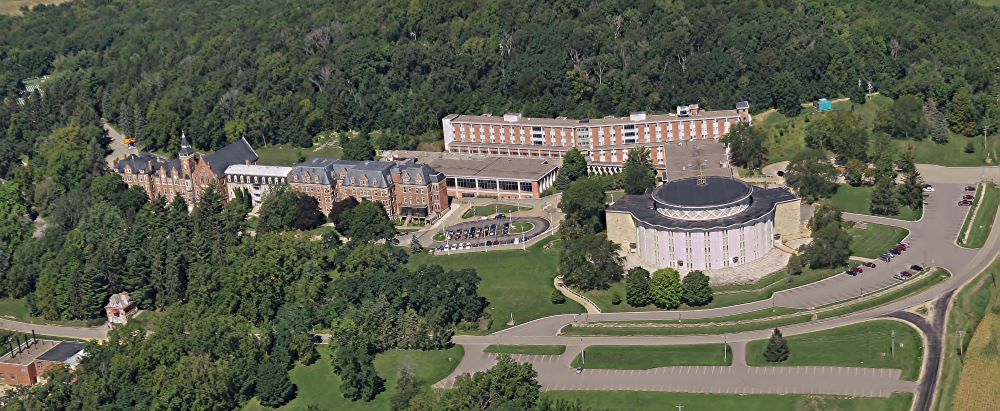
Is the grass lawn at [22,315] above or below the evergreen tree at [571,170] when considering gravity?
below

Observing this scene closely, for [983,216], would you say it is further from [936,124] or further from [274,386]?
[274,386]

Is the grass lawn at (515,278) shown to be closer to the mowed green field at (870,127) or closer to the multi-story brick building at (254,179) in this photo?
the multi-story brick building at (254,179)

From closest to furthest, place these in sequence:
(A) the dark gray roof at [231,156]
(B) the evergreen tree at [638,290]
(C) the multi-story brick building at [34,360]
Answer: (B) the evergreen tree at [638,290] < (C) the multi-story brick building at [34,360] < (A) the dark gray roof at [231,156]

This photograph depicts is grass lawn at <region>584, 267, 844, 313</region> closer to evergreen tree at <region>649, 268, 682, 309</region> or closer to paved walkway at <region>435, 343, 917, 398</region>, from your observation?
evergreen tree at <region>649, 268, 682, 309</region>

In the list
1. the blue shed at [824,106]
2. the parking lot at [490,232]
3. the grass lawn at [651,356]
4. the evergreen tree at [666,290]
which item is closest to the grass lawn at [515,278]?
the parking lot at [490,232]

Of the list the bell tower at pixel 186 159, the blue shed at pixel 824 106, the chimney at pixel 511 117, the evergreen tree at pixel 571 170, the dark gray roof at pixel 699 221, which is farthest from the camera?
the chimney at pixel 511 117
